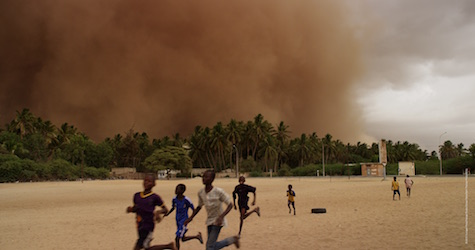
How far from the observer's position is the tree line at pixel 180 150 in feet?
289

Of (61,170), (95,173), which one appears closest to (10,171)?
(61,170)

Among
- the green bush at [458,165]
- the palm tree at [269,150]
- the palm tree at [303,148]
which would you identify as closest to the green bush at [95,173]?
the palm tree at [269,150]

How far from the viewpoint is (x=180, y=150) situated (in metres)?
94.6

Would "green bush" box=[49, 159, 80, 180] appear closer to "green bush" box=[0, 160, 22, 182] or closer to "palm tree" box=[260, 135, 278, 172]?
"green bush" box=[0, 160, 22, 182]

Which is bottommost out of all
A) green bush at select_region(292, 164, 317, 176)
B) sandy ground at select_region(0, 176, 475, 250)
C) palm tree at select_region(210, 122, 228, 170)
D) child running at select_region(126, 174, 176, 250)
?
green bush at select_region(292, 164, 317, 176)

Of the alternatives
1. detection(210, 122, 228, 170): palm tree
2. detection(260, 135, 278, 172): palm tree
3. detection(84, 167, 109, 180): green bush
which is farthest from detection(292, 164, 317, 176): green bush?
detection(84, 167, 109, 180): green bush

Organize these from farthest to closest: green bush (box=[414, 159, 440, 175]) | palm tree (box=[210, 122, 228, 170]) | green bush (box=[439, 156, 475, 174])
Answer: palm tree (box=[210, 122, 228, 170]) → green bush (box=[414, 159, 440, 175]) → green bush (box=[439, 156, 475, 174])

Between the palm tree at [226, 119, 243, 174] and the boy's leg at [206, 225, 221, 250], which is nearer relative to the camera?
the boy's leg at [206, 225, 221, 250]

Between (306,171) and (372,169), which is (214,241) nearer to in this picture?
(372,169)

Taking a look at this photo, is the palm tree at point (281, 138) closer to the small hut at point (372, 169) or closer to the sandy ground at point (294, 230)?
the small hut at point (372, 169)

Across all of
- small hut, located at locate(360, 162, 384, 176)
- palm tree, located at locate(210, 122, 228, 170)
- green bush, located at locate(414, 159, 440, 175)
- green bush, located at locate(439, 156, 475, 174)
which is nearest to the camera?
green bush, located at locate(439, 156, 475, 174)

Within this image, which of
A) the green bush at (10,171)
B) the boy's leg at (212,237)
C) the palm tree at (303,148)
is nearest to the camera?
the boy's leg at (212,237)

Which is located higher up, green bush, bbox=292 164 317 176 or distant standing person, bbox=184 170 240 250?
distant standing person, bbox=184 170 240 250

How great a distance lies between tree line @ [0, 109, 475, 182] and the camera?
289 ft
